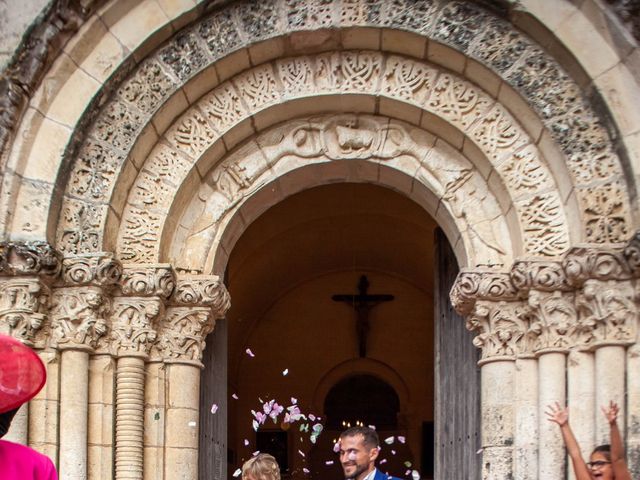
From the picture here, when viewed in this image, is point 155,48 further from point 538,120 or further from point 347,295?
point 347,295

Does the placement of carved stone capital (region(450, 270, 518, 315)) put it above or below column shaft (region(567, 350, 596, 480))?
above

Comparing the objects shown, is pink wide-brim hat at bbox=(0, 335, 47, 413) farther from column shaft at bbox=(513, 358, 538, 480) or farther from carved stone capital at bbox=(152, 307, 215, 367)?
column shaft at bbox=(513, 358, 538, 480)

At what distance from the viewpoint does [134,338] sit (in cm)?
877

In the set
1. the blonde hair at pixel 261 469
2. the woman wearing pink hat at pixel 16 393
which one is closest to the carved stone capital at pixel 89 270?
the blonde hair at pixel 261 469

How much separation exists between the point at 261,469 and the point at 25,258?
3.39m

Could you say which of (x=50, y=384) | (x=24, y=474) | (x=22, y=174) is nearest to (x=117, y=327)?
(x=50, y=384)

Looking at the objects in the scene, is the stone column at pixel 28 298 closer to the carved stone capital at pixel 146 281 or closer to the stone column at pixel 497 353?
Answer: the carved stone capital at pixel 146 281

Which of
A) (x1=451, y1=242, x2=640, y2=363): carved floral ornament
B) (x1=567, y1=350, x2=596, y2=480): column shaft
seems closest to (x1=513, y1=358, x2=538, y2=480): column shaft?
(x1=451, y1=242, x2=640, y2=363): carved floral ornament

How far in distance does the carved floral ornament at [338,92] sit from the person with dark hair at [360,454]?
119 inches

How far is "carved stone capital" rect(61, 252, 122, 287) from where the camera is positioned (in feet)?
28.2

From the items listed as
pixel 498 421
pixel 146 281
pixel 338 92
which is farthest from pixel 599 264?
pixel 146 281

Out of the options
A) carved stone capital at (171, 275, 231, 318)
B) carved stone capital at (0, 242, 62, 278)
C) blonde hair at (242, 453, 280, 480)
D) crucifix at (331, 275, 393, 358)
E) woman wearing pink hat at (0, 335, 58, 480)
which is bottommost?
blonde hair at (242, 453, 280, 480)

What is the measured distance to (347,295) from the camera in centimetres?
1491

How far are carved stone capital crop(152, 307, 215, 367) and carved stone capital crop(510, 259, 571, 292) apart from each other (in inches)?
86.6
